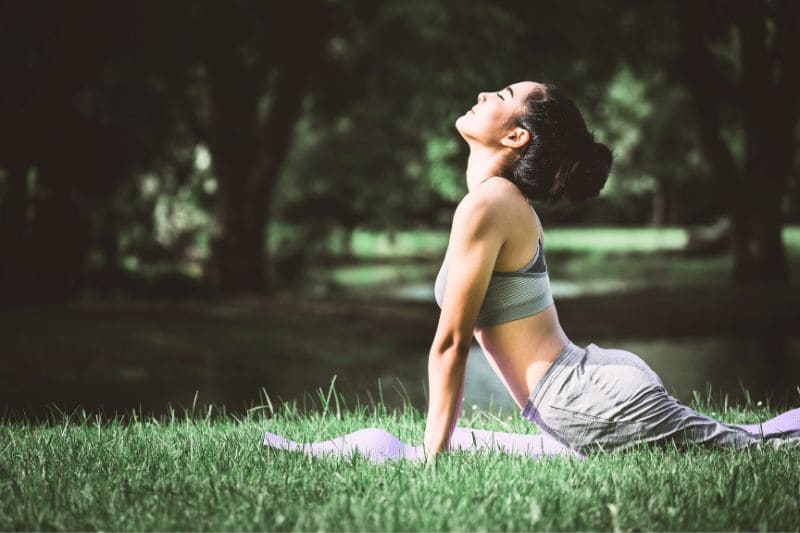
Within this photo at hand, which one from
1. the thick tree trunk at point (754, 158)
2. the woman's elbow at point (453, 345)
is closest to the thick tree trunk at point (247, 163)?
the thick tree trunk at point (754, 158)

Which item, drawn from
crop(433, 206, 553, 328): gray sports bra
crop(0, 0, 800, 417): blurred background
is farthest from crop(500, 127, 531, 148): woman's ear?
crop(0, 0, 800, 417): blurred background

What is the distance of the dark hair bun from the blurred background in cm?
291

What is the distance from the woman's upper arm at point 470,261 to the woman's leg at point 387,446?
1.64 feet

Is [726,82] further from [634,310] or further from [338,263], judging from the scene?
[338,263]

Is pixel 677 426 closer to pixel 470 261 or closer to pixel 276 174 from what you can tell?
pixel 470 261

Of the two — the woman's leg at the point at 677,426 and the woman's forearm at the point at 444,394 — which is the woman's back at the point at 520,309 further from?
the woman's leg at the point at 677,426

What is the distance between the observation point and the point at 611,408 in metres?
4.12

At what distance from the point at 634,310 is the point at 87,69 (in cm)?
1089

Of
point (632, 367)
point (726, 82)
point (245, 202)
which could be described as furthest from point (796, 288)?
point (632, 367)

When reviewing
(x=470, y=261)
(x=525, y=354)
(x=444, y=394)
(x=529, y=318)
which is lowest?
(x=444, y=394)

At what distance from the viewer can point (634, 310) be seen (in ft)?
60.5

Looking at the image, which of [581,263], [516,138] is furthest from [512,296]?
[581,263]

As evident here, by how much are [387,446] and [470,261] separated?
1.02m

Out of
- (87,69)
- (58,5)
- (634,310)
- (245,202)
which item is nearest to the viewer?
(58,5)
